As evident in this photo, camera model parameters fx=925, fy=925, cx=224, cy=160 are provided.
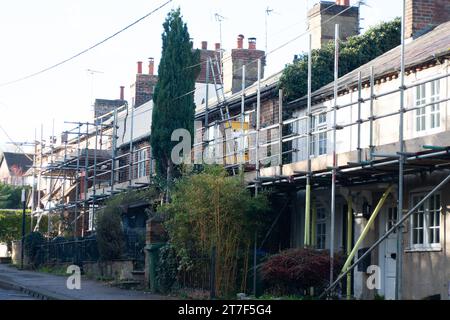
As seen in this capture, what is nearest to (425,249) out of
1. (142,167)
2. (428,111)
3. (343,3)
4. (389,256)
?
(389,256)

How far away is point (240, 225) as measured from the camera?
22.4 metres

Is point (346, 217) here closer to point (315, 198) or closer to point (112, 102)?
point (315, 198)

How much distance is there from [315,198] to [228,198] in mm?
2844

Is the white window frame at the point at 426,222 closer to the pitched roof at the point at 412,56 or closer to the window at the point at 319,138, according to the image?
the pitched roof at the point at 412,56

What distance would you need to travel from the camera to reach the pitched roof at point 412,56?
20.9m

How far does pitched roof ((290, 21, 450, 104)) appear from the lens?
20906mm

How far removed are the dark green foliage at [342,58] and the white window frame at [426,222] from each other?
24.6 ft

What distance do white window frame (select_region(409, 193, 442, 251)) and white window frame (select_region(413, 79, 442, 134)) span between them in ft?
4.88

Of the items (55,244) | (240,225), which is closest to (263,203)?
(240,225)

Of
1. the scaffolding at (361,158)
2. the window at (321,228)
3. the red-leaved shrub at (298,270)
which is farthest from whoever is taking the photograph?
the window at (321,228)

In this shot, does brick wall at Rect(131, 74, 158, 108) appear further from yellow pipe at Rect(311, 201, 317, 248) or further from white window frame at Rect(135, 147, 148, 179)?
yellow pipe at Rect(311, 201, 317, 248)

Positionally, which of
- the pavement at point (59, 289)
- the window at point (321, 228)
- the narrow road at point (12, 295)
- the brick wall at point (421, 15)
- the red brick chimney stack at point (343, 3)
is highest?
the red brick chimney stack at point (343, 3)

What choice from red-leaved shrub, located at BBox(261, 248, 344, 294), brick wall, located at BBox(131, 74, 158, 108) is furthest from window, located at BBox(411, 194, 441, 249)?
brick wall, located at BBox(131, 74, 158, 108)

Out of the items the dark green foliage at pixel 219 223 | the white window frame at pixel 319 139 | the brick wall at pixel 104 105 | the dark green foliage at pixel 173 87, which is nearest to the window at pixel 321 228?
the white window frame at pixel 319 139
